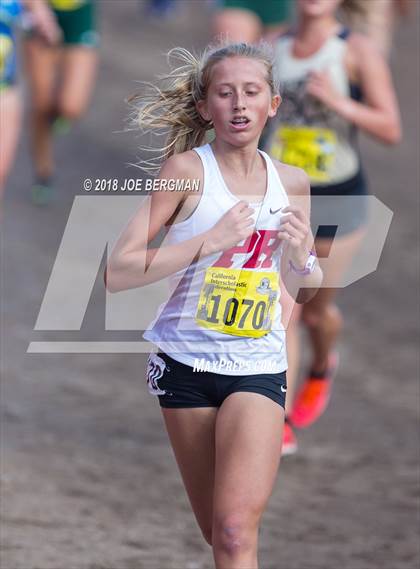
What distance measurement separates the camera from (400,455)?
5617mm

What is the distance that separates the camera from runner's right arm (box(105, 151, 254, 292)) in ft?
10.7

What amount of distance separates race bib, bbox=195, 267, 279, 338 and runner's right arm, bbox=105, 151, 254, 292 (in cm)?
11

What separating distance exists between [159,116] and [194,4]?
532 inches

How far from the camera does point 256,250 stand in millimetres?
3402

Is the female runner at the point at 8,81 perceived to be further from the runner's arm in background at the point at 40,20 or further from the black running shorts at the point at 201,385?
the black running shorts at the point at 201,385

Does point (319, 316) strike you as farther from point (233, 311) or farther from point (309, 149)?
point (233, 311)

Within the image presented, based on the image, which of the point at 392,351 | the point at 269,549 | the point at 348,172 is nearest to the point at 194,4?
the point at 392,351

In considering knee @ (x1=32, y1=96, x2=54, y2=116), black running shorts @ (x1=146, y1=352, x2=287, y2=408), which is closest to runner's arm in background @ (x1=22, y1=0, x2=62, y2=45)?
knee @ (x1=32, y1=96, x2=54, y2=116)

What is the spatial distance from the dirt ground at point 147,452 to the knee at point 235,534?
111 centimetres

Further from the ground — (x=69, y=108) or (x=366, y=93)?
(x=366, y=93)

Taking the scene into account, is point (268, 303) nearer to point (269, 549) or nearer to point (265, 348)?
point (265, 348)

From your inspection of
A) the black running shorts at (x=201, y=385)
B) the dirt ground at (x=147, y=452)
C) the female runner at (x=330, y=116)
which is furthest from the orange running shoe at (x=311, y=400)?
the black running shorts at (x=201, y=385)

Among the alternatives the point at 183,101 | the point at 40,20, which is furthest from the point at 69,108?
the point at 183,101

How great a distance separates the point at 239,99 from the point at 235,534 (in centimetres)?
112
